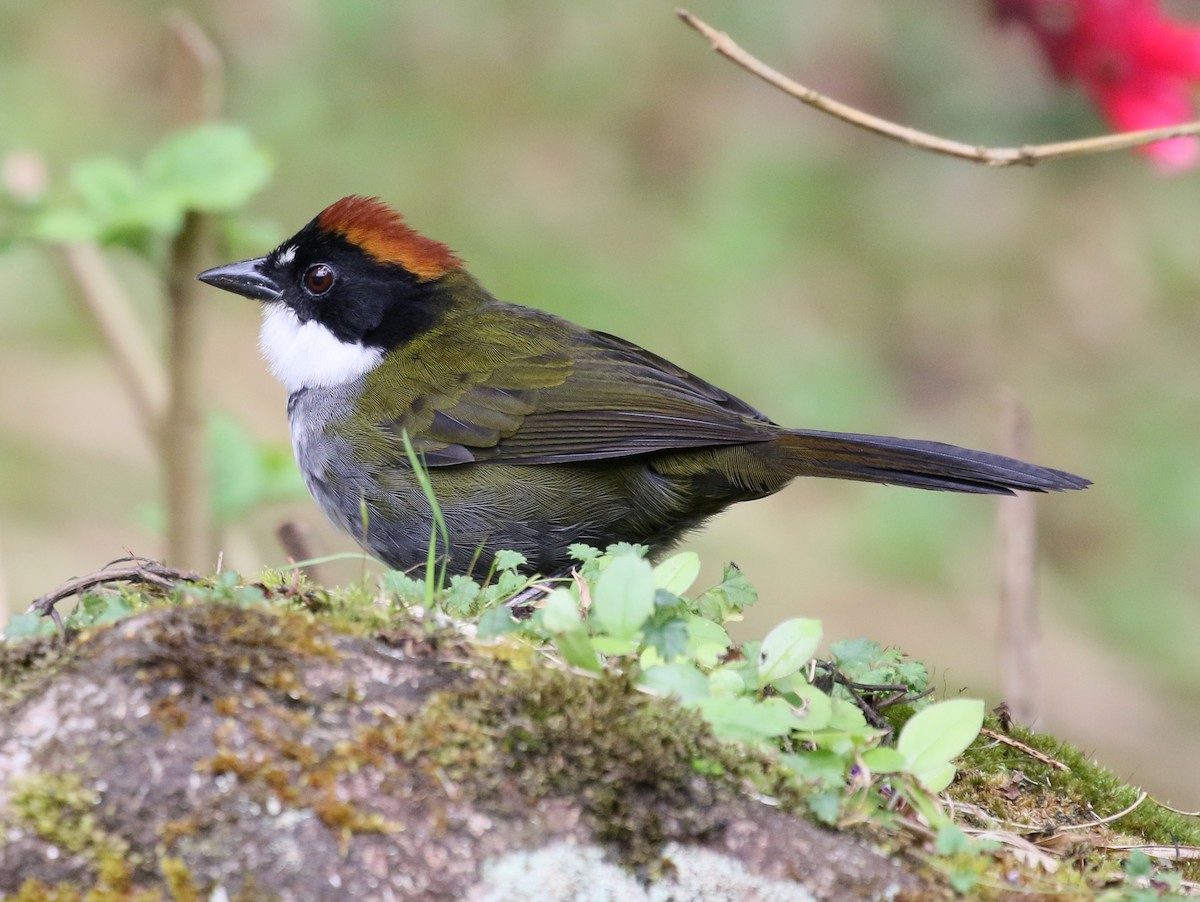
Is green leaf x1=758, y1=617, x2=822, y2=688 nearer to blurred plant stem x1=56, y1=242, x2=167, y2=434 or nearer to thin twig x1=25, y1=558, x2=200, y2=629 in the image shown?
thin twig x1=25, y1=558, x2=200, y2=629

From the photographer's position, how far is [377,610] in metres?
2.36

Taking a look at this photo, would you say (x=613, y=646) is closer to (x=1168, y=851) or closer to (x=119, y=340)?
(x=1168, y=851)

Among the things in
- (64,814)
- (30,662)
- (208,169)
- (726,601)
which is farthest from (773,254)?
(64,814)

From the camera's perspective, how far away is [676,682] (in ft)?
7.29

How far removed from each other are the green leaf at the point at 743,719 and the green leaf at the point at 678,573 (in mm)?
421

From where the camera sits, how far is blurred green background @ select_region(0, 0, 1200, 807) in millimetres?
7156

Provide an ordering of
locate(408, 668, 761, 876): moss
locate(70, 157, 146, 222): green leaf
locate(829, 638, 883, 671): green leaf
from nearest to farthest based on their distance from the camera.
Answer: locate(408, 668, 761, 876): moss → locate(829, 638, 883, 671): green leaf → locate(70, 157, 146, 222): green leaf

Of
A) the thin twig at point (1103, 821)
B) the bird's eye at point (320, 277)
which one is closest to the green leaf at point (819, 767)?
the thin twig at point (1103, 821)

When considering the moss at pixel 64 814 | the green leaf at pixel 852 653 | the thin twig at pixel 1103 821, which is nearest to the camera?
the moss at pixel 64 814

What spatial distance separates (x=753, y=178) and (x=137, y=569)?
689cm

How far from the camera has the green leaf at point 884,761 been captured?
7.25 feet

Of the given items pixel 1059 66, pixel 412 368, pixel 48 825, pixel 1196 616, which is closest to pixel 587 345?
pixel 412 368

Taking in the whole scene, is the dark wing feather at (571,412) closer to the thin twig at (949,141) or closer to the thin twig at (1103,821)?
the thin twig at (949,141)

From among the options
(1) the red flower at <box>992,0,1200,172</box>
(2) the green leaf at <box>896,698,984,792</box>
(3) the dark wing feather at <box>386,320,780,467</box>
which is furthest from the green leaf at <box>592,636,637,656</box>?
(1) the red flower at <box>992,0,1200,172</box>
